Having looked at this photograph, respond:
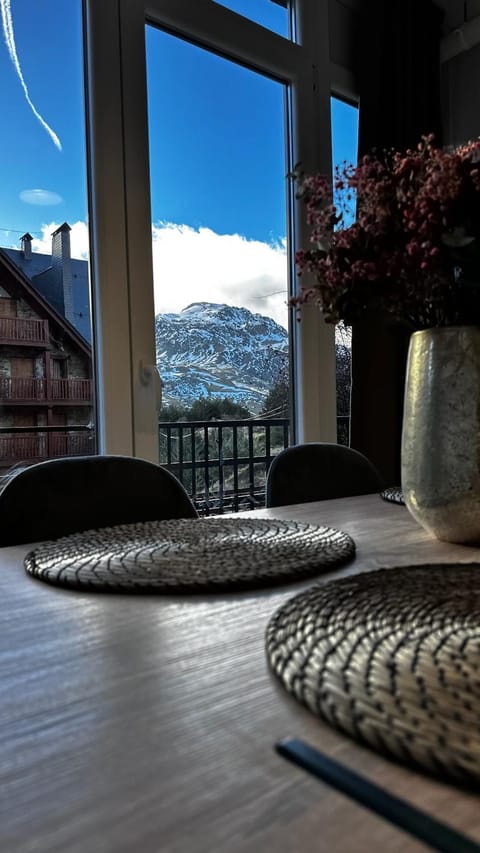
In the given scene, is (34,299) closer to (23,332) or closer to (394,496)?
(23,332)

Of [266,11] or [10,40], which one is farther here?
[266,11]

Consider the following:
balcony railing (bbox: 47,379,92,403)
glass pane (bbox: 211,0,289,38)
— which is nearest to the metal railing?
balcony railing (bbox: 47,379,92,403)

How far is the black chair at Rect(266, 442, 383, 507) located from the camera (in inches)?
63.7

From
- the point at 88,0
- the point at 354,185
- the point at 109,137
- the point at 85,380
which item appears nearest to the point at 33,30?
the point at 88,0

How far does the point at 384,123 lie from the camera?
8.84 ft

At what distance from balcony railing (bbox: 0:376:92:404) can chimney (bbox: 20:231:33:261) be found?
0.37 m

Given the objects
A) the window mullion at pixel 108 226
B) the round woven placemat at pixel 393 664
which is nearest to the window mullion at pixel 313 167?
the window mullion at pixel 108 226

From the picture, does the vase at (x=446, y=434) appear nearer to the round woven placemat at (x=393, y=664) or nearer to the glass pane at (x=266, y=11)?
the round woven placemat at (x=393, y=664)

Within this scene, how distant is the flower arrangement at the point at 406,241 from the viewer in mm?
824

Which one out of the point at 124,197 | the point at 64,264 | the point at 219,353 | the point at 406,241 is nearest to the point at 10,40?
the point at 124,197

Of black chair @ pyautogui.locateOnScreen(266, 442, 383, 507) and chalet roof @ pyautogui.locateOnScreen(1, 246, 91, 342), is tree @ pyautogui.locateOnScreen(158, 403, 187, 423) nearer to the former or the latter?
chalet roof @ pyautogui.locateOnScreen(1, 246, 91, 342)

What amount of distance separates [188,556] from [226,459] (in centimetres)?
193

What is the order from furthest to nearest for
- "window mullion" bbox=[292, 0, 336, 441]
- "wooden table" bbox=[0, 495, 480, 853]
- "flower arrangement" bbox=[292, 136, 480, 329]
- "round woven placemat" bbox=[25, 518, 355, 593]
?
"window mullion" bbox=[292, 0, 336, 441], "flower arrangement" bbox=[292, 136, 480, 329], "round woven placemat" bbox=[25, 518, 355, 593], "wooden table" bbox=[0, 495, 480, 853]

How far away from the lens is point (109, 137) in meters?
1.98
